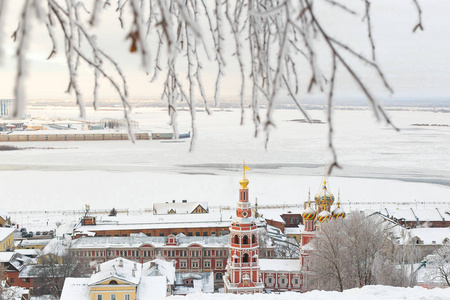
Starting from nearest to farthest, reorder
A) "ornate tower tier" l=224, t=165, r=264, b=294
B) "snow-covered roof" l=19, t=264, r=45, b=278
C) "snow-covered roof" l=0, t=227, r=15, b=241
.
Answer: "ornate tower tier" l=224, t=165, r=264, b=294, "snow-covered roof" l=19, t=264, r=45, b=278, "snow-covered roof" l=0, t=227, r=15, b=241

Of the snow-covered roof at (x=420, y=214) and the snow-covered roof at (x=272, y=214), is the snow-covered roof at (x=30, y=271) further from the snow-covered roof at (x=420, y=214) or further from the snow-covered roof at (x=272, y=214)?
the snow-covered roof at (x=420, y=214)

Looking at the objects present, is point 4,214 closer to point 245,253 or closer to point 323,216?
point 245,253

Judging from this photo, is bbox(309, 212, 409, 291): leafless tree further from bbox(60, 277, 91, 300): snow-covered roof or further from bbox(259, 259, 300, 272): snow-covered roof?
bbox(60, 277, 91, 300): snow-covered roof

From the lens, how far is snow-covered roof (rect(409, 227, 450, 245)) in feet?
60.2

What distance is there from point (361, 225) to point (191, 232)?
37.3ft

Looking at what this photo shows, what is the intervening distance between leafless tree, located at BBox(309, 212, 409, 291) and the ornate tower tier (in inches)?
77.4

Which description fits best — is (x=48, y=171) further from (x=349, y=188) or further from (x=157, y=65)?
(x=157, y=65)

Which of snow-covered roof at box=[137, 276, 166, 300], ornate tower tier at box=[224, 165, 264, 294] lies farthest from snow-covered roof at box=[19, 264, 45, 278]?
ornate tower tier at box=[224, 165, 264, 294]

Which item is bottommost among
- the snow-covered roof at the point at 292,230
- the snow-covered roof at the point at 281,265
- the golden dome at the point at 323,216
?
the snow-covered roof at the point at 292,230

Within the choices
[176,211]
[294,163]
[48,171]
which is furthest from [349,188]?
[48,171]

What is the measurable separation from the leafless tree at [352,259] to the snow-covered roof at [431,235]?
21.3 feet

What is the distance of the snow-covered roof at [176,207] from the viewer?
24.4m

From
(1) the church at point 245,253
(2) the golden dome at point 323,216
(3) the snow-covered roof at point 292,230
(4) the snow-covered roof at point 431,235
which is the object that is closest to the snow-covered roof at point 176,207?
(3) the snow-covered roof at point 292,230

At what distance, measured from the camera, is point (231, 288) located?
45.4 ft
